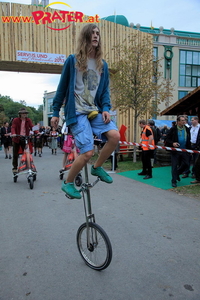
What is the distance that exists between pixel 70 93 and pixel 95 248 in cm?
183

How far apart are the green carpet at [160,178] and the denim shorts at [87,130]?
17.3ft

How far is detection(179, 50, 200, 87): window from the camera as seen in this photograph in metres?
34.8

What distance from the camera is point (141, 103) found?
13.4 meters

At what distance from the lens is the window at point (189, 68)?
34.8 m

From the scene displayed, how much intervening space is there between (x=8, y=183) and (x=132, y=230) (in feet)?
16.7

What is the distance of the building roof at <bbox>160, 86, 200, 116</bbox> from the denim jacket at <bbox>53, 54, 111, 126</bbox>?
7.06 metres

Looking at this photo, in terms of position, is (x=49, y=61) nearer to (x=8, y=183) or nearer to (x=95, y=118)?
(x=8, y=183)

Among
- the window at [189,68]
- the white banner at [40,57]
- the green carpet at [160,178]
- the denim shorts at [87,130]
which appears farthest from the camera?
the window at [189,68]

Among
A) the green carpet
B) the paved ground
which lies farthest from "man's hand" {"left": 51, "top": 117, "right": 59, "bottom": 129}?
the green carpet

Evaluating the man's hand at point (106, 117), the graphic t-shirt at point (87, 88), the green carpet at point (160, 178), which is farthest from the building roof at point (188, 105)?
the man's hand at point (106, 117)

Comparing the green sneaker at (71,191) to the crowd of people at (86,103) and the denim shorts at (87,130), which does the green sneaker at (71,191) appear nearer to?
the crowd of people at (86,103)

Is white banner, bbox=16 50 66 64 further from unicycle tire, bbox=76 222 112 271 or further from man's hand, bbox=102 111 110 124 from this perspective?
unicycle tire, bbox=76 222 112 271

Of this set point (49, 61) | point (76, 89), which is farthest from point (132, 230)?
point (49, 61)

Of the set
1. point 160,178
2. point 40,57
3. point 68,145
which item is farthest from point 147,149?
point 40,57
